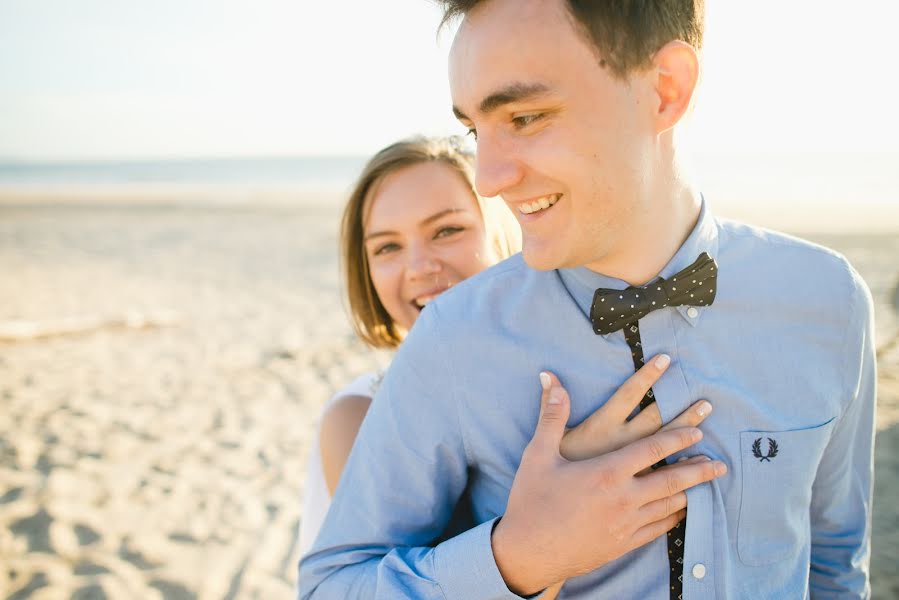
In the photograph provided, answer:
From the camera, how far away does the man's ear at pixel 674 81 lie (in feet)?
5.21

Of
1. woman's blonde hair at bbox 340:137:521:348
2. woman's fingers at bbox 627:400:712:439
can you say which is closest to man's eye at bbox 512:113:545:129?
woman's fingers at bbox 627:400:712:439

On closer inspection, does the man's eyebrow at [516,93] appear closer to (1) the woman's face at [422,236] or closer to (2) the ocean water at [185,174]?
(1) the woman's face at [422,236]

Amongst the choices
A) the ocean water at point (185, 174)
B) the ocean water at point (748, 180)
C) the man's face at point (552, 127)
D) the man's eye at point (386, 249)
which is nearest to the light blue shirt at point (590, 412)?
the man's face at point (552, 127)

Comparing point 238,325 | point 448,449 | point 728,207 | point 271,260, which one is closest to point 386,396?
point 448,449

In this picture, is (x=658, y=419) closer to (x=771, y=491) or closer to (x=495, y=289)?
(x=771, y=491)

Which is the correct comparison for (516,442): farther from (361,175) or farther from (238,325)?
(238,325)

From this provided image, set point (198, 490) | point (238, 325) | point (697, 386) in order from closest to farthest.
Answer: point (697, 386) < point (198, 490) < point (238, 325)

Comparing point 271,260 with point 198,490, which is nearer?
point 198,490

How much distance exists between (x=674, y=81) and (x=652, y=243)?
0.38m

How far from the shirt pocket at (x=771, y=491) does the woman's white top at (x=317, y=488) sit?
58.4 inches

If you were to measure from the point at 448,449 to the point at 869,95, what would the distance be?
48.7 meters

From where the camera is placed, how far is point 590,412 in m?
1.65

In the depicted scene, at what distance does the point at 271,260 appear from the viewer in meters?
13.7

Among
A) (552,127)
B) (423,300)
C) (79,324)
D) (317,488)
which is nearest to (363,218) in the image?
(423,300)
